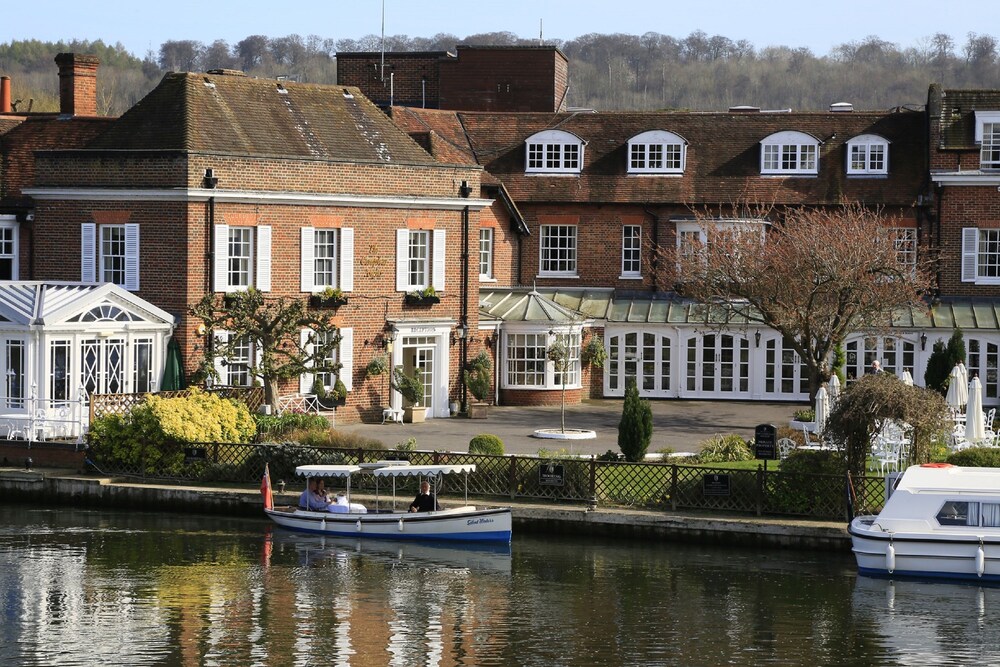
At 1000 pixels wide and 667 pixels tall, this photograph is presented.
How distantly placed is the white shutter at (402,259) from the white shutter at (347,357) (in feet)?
6.82

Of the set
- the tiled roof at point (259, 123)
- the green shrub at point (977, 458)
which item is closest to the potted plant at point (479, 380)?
the tiled roof at point (259, 123)

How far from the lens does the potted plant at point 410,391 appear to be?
40.0m

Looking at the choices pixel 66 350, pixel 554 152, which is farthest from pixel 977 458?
pixel 554 152

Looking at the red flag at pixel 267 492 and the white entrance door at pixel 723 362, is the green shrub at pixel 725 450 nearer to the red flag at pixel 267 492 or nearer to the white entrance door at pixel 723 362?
the red flag at pixel 267 492

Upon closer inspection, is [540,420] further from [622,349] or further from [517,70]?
[517,70]

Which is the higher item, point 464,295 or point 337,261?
point 337,261

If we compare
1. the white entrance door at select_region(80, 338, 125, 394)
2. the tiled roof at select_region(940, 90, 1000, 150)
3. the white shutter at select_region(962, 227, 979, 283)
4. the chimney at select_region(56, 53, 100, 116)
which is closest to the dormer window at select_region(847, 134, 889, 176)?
the tiled roof at select_region(940, 90, 1000, 150)

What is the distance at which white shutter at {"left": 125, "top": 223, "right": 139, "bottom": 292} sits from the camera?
122ft

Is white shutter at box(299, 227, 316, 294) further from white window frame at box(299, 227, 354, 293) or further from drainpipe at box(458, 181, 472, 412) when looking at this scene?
drainpipe at box(458, 181, 472, 412)

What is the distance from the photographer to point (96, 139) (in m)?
39.4

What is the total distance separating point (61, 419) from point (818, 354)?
640 inches

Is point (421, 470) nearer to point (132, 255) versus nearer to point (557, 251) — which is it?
point (132, 255)

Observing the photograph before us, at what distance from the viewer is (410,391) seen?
Result: 40.1 m

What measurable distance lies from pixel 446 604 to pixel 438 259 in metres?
19.0
